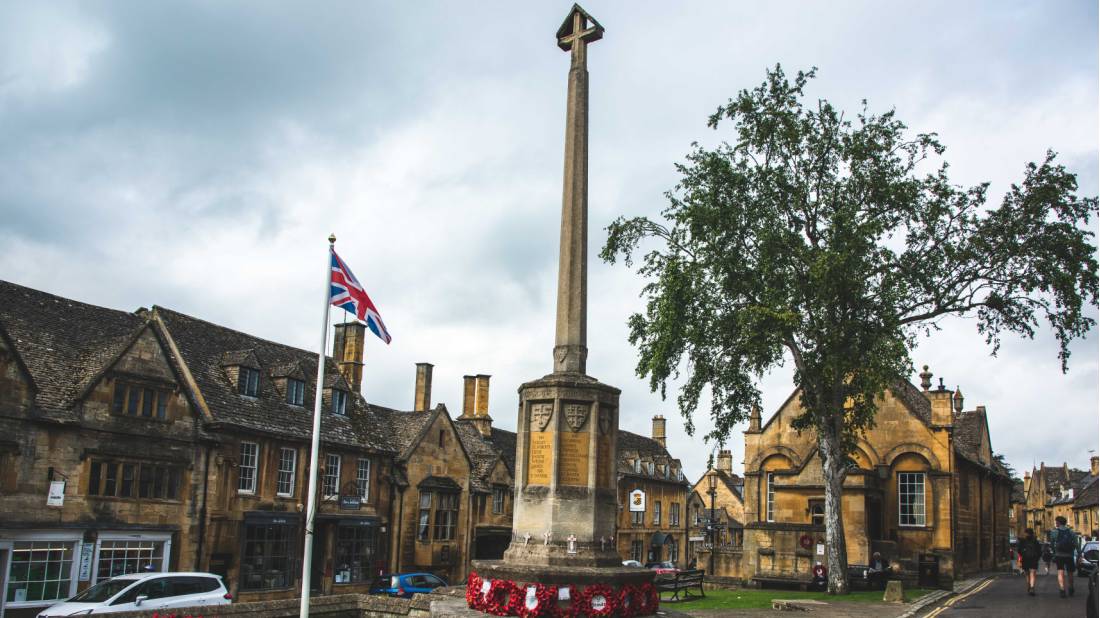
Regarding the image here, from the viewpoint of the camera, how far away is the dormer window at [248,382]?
35.3m

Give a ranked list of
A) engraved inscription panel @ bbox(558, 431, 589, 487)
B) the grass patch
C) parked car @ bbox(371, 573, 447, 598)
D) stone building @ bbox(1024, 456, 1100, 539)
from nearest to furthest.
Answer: engraved inscription panel @ bbox(558, 431, 589, 487)
the grass patch
parked car @ bbox(371, 573, 447, 598)
stone building @ bbox(1024, 456, 1100, 539)

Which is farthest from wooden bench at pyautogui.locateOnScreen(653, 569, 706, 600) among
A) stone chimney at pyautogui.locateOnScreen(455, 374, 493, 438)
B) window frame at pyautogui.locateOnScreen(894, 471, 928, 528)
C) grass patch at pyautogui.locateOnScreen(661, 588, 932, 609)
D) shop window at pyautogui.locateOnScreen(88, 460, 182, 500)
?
stone chimney at pyautogui.locateOnScreen(455, 374, 493, 438)

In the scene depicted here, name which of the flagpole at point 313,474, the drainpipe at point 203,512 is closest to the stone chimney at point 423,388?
the drainpipe at point 203,512

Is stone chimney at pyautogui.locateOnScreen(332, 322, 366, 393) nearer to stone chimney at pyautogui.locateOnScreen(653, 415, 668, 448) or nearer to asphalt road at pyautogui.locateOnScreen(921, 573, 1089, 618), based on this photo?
asphalt road at pyautogui.locateOnScreen(921, 573, 1089, 618)

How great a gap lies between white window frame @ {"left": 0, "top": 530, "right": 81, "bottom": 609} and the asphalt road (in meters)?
24.7

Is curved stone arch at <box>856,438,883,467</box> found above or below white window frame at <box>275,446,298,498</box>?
above

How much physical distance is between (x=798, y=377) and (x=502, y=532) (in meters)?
23.5

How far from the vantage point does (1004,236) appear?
27.7 meters

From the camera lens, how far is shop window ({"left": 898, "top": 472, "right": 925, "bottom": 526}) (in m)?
39.6

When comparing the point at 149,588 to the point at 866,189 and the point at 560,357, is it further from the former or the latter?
the point at 866,189

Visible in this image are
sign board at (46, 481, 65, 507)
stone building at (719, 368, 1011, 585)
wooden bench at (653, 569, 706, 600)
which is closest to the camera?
wooden bench at (653, 569, 706, 600)

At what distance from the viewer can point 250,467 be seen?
111 feet

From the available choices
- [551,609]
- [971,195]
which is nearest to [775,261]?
[971,195]

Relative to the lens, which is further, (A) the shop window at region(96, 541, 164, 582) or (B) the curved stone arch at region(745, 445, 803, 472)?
(B) the curved stone arch at region(745, 445, 803, 472)
